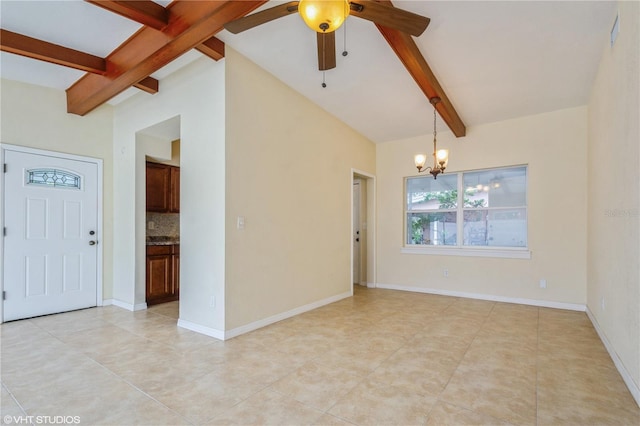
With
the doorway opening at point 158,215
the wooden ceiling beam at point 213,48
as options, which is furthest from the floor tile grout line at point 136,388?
the wooden ceiling beam at point 213,48

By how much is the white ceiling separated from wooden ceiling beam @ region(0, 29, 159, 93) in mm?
67

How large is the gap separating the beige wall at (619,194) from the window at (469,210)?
126cm

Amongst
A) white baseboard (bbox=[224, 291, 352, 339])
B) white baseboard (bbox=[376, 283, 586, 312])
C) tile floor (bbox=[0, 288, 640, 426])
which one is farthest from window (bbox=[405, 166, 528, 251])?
white baseboard (bbox=[224, 291, 352, 339])

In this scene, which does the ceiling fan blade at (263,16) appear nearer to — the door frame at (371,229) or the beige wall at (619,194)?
the beige wall at (619,194)

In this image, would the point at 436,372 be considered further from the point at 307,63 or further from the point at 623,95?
the point at 307,63

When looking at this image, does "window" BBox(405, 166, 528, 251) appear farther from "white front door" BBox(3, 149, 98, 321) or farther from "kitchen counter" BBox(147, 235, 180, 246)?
"white front door" BBox(3, 149, 98, 321)

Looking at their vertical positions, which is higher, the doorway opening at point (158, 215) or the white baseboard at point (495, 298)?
the doorway opening at point (158, 215)

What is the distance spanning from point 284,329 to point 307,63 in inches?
118

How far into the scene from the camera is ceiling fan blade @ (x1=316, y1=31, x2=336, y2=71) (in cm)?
229

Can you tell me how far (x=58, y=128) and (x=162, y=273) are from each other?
2369mm

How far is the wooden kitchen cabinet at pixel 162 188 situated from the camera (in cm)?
489

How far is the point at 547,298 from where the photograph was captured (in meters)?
4.63

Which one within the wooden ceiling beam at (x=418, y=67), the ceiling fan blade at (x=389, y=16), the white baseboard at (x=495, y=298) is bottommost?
the white baseboard at (x=495, y=298)

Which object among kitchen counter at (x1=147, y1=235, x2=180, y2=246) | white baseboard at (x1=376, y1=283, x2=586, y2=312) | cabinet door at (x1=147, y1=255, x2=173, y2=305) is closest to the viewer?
white baseboard at (x1=376, y1=283, x2=586, y2=312)
